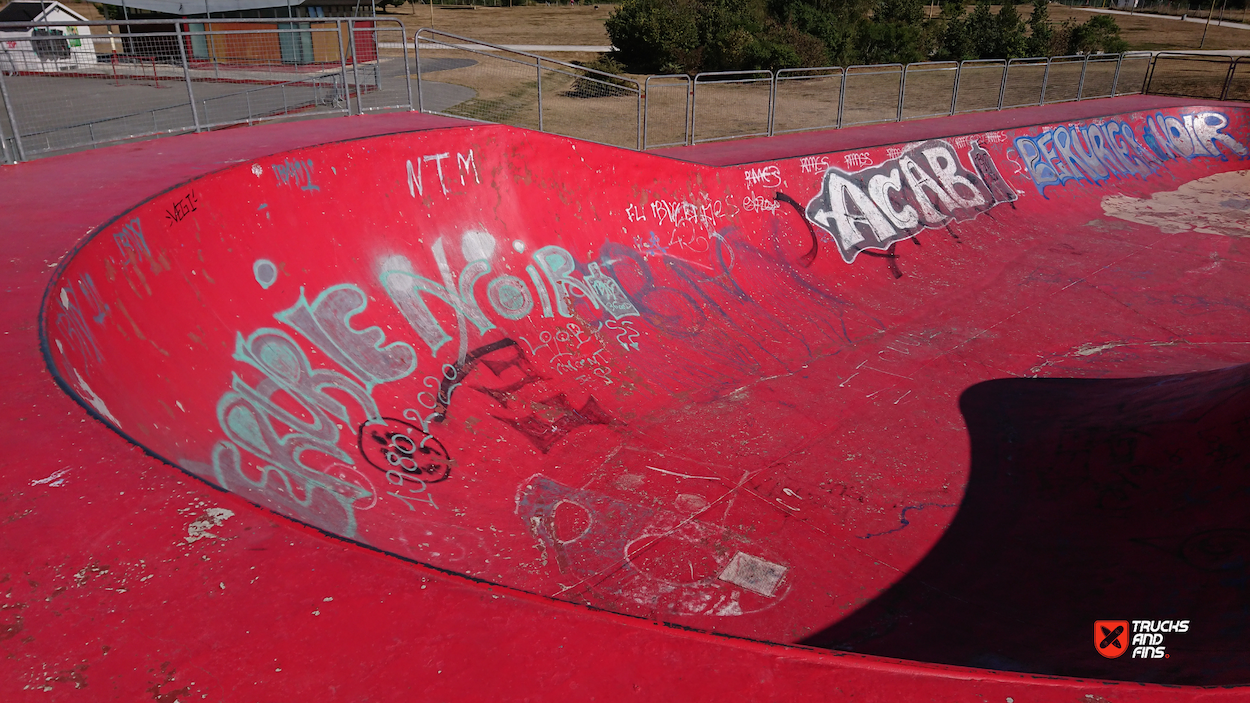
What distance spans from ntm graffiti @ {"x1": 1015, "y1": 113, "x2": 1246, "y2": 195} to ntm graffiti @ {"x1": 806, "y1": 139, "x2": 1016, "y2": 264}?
1.67 m

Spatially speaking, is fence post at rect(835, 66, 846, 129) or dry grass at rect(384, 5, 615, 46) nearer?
fence post at rect(835, 66, 846, 129)

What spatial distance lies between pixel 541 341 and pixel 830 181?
6.03 m

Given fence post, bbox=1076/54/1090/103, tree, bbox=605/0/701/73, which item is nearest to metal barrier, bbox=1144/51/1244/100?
fence post, bbox=1076/54/1090/103

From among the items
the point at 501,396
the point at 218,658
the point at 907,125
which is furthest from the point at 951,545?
the point at 907,125

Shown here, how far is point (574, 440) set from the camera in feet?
20.9

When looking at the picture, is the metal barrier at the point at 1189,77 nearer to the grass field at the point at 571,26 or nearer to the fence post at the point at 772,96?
the grass field at the point at 571,26

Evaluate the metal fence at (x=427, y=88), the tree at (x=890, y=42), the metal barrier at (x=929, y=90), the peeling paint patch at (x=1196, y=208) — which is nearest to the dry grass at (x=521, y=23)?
the tree at (x=890, y=42)

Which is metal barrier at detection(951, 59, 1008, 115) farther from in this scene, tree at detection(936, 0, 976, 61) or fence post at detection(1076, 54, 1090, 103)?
tree at detection(936, 0, 976, 61)

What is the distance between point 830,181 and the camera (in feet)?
35.9

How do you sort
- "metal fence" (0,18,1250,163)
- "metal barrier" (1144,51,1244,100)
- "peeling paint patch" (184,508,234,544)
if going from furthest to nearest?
"metal barrier" (1144,51,1244,100), "metal fence" (0,18,1250,163), "peeling paint patch" (184,508,234,544)

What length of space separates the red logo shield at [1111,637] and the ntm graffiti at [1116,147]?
11994 millimetres

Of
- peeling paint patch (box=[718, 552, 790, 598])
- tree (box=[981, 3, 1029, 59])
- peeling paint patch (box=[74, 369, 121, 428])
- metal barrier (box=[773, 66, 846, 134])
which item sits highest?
tree (box=[981, 3, 1029, 59])

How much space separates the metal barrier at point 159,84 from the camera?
8273mm

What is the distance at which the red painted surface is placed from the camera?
2.29m
